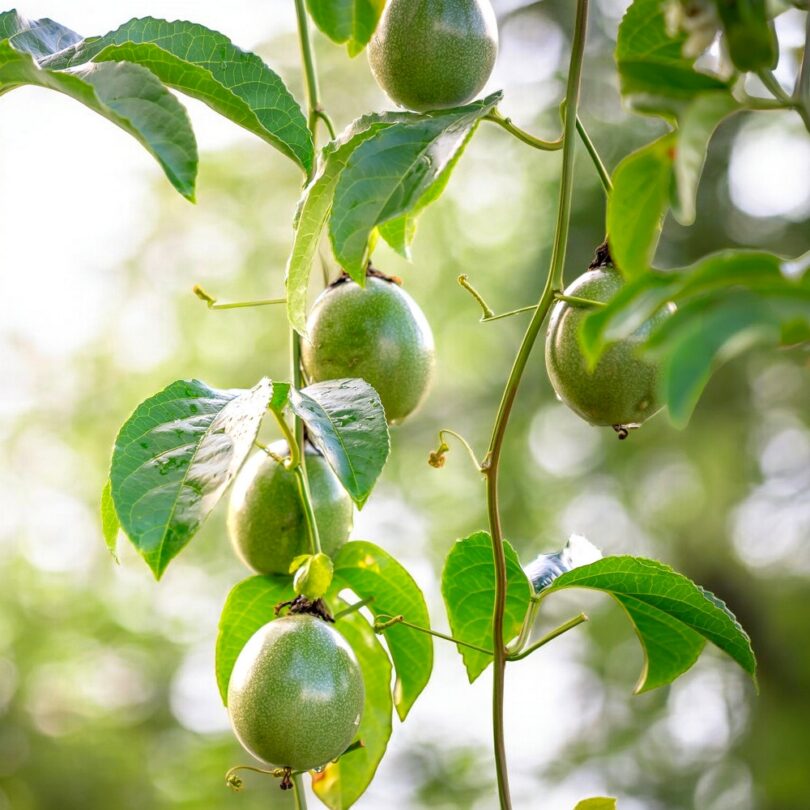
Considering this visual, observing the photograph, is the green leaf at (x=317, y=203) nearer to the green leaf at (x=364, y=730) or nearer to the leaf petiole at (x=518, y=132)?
the leaf petiole at (x=518, y=132)

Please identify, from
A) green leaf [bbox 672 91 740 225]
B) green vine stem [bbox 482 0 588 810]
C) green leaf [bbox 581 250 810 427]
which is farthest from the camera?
green vine stem [bbox 482 0 588 810]

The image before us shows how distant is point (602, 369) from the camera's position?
760mm

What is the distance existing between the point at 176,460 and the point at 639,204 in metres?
0.30

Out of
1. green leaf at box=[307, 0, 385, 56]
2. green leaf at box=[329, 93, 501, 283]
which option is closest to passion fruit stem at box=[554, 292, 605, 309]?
green leaf at box=[329, 93, 501, 283]

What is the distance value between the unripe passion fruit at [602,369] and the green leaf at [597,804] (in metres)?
0.26

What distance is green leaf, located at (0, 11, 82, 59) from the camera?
2.37ft

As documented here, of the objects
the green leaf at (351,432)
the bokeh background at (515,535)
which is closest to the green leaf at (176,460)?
the green leaf at (351,432)

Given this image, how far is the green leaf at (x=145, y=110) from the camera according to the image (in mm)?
543

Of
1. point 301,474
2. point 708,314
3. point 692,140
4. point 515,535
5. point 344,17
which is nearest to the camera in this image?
point 708,314

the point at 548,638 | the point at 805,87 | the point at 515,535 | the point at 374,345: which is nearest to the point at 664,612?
the point at 548,638

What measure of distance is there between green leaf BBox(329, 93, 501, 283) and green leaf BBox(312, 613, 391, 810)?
0.39 meters

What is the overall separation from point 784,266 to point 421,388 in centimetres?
50

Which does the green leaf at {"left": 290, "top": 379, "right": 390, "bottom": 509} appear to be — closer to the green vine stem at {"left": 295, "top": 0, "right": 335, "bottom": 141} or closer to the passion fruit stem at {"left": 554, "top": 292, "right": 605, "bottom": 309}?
the passion fruit stem at {"left": 554, "top": 292, "right": 605, "bottom": 309}

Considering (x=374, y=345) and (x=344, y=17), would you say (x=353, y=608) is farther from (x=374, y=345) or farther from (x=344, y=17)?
(x=344, y=17)
